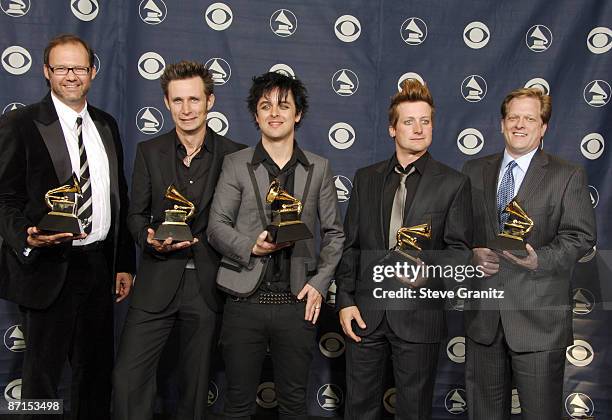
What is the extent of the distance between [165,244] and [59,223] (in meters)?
0.42

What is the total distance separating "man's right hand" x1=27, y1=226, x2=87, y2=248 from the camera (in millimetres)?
2703

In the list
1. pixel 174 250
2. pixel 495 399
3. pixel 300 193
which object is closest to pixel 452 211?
pixel 300 193

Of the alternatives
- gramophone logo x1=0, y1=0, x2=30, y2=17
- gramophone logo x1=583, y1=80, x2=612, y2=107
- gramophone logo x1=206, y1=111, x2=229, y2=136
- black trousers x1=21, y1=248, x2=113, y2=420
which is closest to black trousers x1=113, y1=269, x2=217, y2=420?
black trousers x1=21, y1=248, x2=113, y2=420

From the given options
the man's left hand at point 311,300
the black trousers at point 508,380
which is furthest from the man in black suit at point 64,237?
the black trousers at point 508,380

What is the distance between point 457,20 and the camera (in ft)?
12.9

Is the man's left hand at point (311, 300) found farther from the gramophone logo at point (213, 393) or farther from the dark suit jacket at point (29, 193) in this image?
the gramophone logo at point (213, 393)

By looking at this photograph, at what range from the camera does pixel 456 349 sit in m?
3.96

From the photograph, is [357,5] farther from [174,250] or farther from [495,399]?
[495,399]

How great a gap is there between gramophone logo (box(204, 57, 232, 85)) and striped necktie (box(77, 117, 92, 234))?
0.99 m

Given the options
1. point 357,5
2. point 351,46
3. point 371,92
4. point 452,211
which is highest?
point 357,5

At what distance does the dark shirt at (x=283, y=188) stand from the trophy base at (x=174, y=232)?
375 millimetres

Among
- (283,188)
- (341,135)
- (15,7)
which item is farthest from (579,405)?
(15,7)

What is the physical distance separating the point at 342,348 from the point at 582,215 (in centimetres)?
170

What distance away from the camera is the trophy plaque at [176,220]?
272 cm
